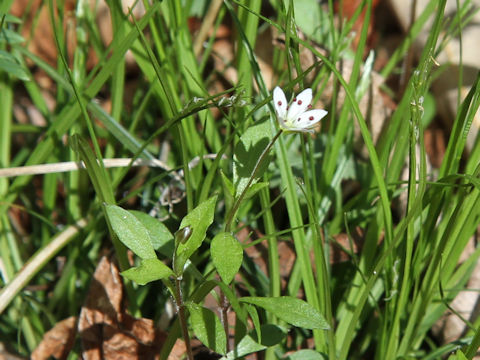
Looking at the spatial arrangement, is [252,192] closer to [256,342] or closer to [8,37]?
[256,342]

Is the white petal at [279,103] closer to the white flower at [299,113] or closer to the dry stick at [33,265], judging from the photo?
the white flower at [299,113]

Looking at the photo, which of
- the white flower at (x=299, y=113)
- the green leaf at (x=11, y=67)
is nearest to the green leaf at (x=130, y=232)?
the white flower at (x=299, y=113)

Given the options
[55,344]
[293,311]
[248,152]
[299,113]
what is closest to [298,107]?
[299,113]

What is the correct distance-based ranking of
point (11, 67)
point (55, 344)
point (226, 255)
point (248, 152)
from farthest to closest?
point (55, 344), point (11, 67), point (248, 152), point (226, 255)

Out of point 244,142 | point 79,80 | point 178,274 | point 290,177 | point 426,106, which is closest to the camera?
point 178,274

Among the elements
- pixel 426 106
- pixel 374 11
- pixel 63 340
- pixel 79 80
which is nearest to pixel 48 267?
pixel 63 340

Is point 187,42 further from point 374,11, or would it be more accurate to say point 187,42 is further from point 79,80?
point 374,11
